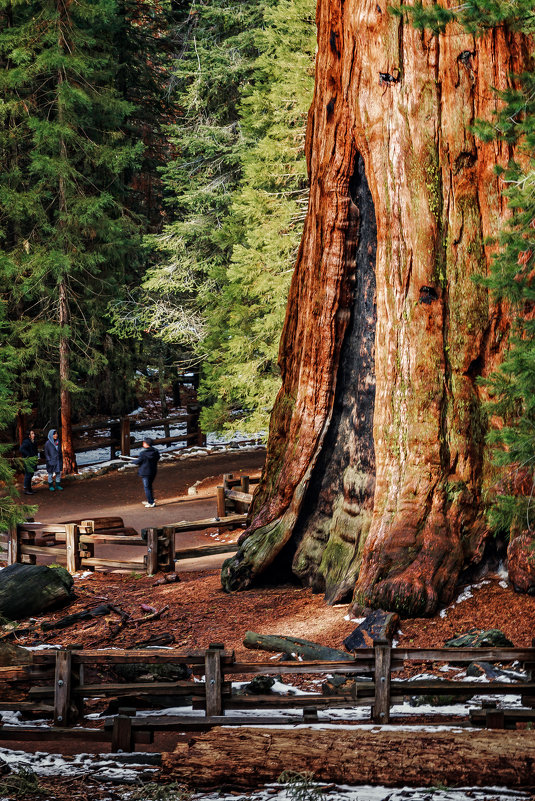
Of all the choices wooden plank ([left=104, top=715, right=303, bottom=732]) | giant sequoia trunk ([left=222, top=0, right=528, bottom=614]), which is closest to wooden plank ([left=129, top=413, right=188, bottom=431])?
giant sequoia trunk ([left=222, top=0, right=528, bottom=614])

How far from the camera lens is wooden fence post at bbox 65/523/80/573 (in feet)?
49.1

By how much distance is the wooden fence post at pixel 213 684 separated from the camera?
693 centimetres

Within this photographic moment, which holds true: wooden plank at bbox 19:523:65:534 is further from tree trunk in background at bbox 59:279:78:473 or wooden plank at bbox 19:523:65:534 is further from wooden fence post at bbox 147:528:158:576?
tree trunk in background at bbox 59:279:78:473

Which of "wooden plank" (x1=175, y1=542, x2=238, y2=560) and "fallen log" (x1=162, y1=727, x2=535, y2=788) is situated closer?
"fallen log" (x1=162, y1=727, x2=535, y2=788)

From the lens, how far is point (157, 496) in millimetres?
23469

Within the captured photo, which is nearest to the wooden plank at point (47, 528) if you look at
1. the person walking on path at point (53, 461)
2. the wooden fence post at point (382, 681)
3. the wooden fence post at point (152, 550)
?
the wooden fence post at point (152, 550)

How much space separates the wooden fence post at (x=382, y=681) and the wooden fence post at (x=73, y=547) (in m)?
9.09

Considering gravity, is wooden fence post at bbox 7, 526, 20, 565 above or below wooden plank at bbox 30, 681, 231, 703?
below

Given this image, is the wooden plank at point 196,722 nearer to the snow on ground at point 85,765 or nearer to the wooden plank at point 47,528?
the snow on ground at point 85,765

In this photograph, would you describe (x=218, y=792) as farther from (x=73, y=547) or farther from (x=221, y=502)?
(x=221, y=502)

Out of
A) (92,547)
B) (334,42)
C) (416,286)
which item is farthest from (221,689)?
(92,547)

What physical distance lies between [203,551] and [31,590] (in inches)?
134

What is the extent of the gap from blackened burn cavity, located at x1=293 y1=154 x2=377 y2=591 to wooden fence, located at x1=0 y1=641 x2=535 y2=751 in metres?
4.54

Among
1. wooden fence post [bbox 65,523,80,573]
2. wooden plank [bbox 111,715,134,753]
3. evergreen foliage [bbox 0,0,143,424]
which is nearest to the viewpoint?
wooden plank [bbox 111,715,134,753]
